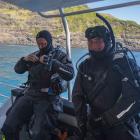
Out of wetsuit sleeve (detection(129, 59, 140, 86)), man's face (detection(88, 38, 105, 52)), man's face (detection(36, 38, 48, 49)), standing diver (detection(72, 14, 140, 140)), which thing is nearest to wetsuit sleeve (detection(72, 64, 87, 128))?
standing diver (detection(72, 14, 140, 140))

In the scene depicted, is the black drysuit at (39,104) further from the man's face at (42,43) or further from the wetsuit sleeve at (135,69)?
the wetsuit sleeve at (135,69)

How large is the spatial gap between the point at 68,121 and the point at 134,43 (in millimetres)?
1139

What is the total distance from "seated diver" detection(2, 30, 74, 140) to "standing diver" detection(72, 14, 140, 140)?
648 mm

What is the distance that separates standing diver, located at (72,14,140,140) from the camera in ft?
8.25

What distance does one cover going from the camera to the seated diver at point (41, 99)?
11.3 feet

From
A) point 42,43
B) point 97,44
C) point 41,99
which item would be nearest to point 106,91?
point 97,44

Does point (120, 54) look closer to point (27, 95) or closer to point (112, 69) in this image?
point (112, 69)

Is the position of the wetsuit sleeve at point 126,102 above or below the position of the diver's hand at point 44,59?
below

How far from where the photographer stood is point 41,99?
3498mm

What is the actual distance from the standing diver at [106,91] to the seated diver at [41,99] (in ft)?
2.13

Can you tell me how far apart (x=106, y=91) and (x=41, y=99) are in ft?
3.29

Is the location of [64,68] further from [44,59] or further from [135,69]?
[135,69]

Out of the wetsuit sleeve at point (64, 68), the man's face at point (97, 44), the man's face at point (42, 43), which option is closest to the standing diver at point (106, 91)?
the man's face at point (97, 44)

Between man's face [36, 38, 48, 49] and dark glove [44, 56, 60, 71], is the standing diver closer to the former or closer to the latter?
dark glove [44, 56, 60, 71]
